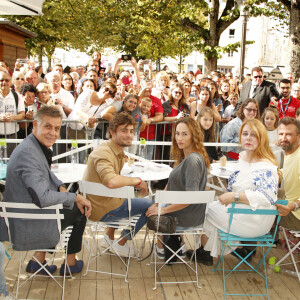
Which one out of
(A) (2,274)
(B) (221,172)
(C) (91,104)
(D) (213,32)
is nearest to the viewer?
(A) (2,274)

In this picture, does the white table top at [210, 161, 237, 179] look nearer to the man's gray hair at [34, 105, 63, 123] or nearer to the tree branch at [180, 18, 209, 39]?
the man's gray hair at [34, 105, 63, 123]

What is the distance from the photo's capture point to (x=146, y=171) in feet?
15.1

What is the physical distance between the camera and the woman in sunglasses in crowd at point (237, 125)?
5.86 m

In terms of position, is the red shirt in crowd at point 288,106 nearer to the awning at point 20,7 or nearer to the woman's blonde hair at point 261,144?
the woman's blonde hair at point 261,144

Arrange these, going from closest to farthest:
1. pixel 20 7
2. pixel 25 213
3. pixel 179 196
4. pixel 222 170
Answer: pixel 25 213, pixel 179 196, pixel 222 170, pixel 20 7

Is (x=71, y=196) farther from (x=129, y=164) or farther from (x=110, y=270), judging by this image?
(x=129, y=164)

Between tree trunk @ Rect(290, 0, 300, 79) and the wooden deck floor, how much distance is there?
32.8 ft

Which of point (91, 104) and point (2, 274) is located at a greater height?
point (91, 104)

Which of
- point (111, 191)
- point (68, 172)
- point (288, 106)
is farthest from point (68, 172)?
point (288, 106)

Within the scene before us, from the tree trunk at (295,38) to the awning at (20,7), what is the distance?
9308 mm

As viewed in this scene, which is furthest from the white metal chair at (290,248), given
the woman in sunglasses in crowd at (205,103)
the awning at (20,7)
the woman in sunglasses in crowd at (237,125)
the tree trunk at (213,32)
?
the tree trunk at (213,32)

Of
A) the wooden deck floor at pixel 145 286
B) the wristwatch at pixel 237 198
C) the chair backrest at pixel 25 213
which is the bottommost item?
the wooden deck floor at pixel 145 286

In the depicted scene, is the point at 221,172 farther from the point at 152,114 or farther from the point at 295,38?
the point at 295,38

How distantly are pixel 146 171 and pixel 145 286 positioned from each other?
1.48 meters
